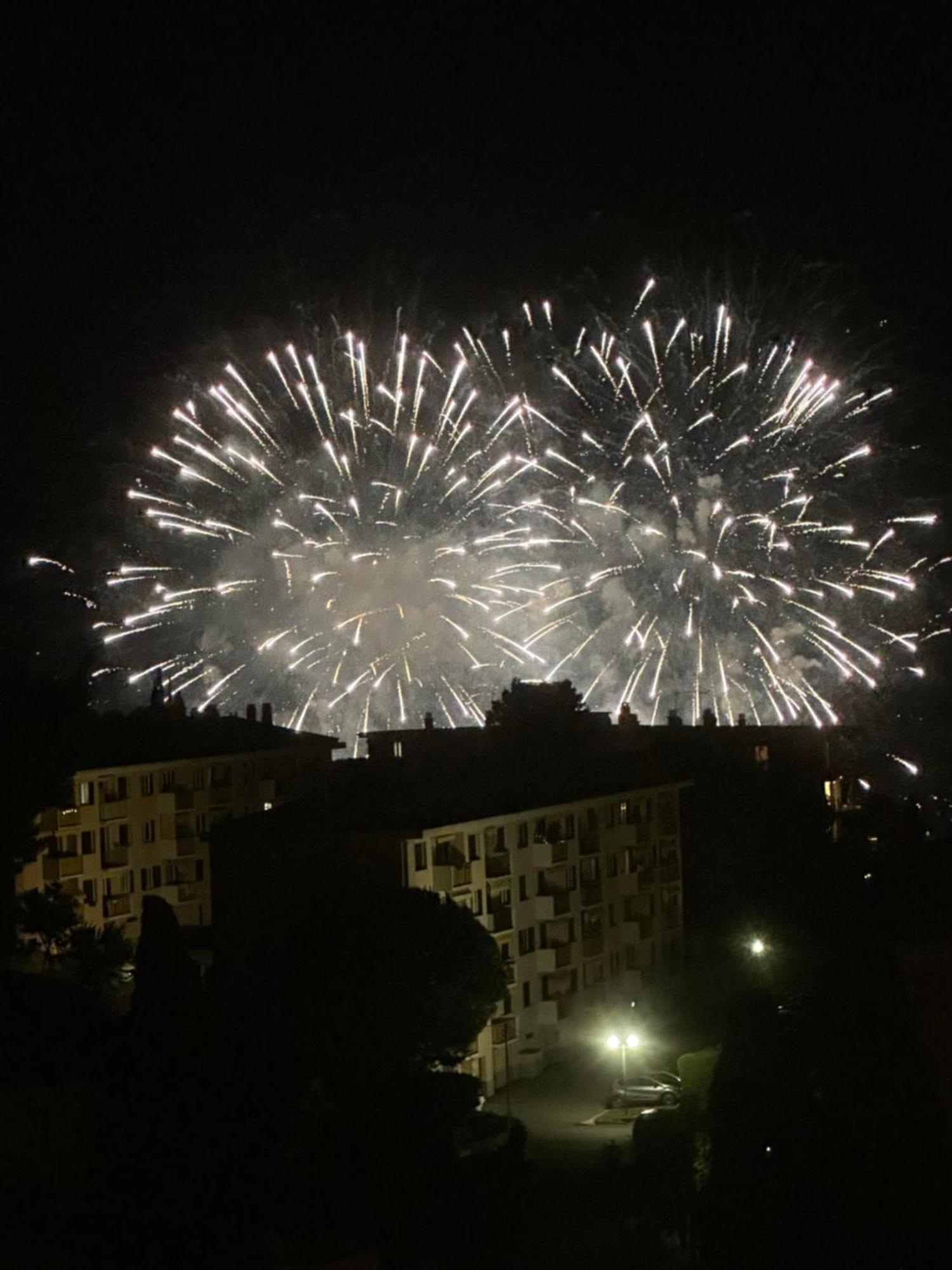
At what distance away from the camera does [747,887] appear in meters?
24.1

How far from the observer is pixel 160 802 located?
1019 inches

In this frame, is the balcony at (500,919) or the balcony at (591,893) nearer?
the balcony at (500,919)

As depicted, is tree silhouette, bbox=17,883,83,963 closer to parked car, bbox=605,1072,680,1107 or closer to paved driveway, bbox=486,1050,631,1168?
paved driveway, bbox=486,1050,631,1168

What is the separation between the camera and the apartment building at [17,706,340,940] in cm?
2420

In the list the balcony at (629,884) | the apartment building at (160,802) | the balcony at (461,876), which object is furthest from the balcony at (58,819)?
the balcony at (629,884)

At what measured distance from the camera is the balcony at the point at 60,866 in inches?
928

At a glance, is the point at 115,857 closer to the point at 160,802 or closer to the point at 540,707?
the point at 160,802

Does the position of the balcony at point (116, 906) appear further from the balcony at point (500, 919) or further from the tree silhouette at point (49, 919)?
the balcony at point (500, 919)

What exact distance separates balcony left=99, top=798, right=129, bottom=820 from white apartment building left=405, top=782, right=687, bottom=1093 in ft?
24.5

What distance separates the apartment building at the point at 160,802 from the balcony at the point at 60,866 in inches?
0.7

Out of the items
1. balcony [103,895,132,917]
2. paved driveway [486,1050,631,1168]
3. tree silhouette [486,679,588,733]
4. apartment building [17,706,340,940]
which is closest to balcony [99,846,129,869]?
apartment building [17,706,340,940]

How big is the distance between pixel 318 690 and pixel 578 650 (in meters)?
4.65

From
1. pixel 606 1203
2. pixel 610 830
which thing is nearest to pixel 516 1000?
pixel 610 830

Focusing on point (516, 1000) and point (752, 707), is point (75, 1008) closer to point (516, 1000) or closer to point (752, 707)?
point (516, 1000)
